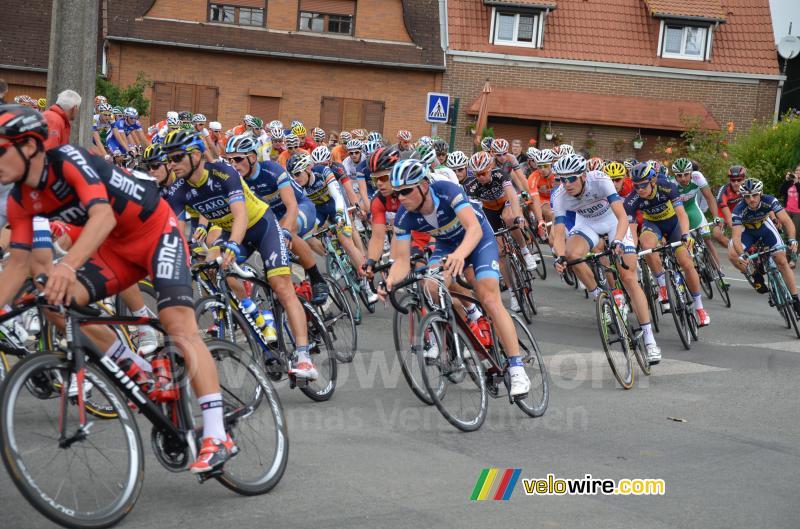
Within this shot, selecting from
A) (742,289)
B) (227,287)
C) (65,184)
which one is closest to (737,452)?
(227,287)

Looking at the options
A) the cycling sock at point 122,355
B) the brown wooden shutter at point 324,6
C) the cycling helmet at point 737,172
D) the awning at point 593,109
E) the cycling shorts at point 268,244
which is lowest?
the cycling sock at point 122,355

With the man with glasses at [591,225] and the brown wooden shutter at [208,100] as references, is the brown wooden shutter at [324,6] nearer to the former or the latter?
the brown wooden shutter at [208,100]

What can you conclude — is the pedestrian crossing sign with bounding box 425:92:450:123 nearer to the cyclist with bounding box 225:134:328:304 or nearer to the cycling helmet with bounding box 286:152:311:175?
the cycling helmet with bounding box 286:152:311:175

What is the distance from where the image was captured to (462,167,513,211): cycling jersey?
45.9 ft

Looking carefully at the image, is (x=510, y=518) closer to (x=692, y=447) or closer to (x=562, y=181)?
(x=692, y=447)

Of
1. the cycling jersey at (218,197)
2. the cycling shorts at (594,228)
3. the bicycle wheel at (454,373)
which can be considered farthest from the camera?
the cycling shorts at (594,228)

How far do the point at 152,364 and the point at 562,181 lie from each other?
20.4ft

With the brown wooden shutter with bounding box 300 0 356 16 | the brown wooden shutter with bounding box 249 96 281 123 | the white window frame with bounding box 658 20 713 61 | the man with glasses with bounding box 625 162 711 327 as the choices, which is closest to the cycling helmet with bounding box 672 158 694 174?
the man with glasses with bounding box 625 162 711 327

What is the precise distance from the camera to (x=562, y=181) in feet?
35.0

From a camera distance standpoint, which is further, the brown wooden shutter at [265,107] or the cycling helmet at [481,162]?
the brown wooden shutter at [265,107]

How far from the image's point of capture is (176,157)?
296 inches

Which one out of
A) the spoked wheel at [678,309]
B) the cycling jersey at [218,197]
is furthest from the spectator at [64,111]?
the spoked wheel at [678,309]

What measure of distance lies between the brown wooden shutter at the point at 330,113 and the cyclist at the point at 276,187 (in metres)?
27.5

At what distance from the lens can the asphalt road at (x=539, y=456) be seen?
547 cm
